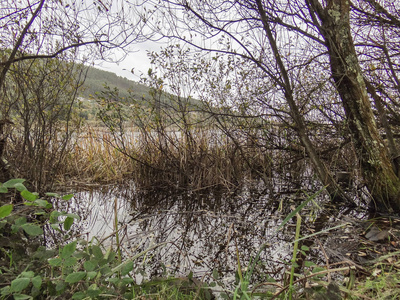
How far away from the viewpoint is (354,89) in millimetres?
2629

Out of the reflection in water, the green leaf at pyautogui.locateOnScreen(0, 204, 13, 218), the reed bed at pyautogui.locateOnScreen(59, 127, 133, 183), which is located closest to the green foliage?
the green leaf at pyautogui.locateOnScreen(0, 204, 13, 218)

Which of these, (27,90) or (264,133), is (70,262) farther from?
(264,133)

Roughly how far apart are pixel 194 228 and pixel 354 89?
2113 mm

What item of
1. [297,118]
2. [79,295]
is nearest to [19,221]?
[79,295]

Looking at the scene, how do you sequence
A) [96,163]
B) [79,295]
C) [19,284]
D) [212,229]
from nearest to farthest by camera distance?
[19,284] → [79,295] → [212,229] → [96,163]

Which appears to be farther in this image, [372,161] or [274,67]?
[274,67]

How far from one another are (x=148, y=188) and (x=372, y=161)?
314 cm

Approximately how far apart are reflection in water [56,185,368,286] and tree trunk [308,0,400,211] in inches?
31.9

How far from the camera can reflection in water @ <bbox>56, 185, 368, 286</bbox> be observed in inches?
75.7

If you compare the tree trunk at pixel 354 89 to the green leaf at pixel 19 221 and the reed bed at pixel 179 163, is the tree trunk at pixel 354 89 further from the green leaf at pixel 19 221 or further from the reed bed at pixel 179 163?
the green leaf at pixel 19 221

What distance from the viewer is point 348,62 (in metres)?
2.58

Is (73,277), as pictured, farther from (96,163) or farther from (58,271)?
(96,163)

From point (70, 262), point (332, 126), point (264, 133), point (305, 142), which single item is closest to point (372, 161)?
point (305, 142)

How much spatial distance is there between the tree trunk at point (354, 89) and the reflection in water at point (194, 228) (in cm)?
81
